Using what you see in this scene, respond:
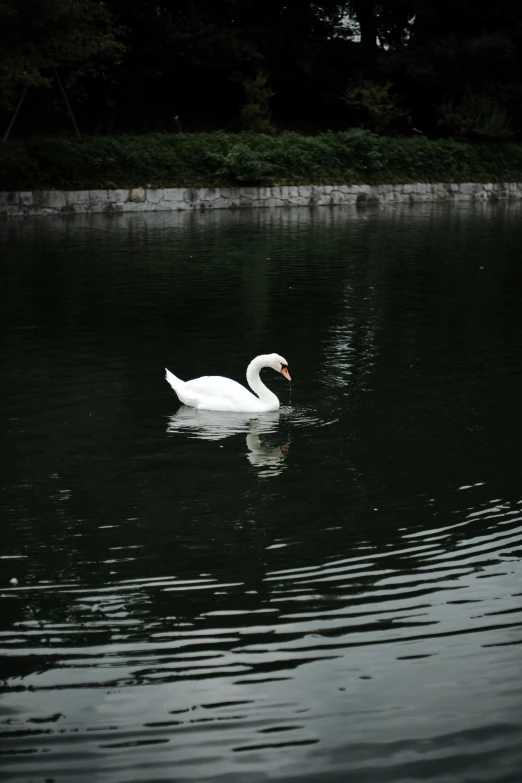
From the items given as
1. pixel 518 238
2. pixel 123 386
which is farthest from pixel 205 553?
pixel 518 238

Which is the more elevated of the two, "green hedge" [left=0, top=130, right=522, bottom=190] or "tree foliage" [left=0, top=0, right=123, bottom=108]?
"tree foliage" [left=0, top=0, right=123, bottom=108]

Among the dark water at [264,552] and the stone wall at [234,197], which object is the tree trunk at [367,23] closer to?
the stone wall at [234,197]

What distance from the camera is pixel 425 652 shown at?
5031 millimetres

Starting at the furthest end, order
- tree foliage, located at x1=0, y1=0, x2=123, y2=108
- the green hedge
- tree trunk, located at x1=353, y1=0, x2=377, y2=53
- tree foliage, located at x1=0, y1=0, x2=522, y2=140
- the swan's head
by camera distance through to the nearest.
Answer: tree trunk, located at x1=353, y1=0, x2=377, y2=53 < tree foliage, located at x1=0, y1=0, x2=522, y2=140 < the green hedge < tree foliage, located at x1=0, y1=0, x2=123, y2=108 < the swan's head

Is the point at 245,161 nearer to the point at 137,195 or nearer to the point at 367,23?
the point at 137,195

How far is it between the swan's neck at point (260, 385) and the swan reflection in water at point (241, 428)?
102 millimetres

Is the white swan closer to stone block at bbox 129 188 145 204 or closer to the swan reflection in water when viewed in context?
the swan reflection in water

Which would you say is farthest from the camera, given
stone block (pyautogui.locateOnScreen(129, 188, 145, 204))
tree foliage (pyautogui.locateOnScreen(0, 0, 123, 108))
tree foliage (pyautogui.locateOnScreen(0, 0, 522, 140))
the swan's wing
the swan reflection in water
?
tree foliage (pyautogui.locateOnScreen(0, 0, 522, 140))

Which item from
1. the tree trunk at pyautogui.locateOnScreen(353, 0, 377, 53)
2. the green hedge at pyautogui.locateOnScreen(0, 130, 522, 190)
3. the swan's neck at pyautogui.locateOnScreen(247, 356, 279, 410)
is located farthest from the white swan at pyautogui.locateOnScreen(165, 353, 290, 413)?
the tree trunk at pyautogui.locateOnScreen(353, 0, 377, 53)

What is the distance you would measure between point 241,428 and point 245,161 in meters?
27.4

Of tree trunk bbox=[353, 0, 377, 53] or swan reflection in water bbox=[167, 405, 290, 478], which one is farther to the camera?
tree trunk bbox=[353, 0, 377, 53]

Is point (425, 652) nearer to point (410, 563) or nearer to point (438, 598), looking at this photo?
point (438, 598)

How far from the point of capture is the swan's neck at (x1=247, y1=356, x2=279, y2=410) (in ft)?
32.0

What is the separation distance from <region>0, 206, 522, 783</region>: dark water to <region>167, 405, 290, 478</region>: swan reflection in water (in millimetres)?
32
